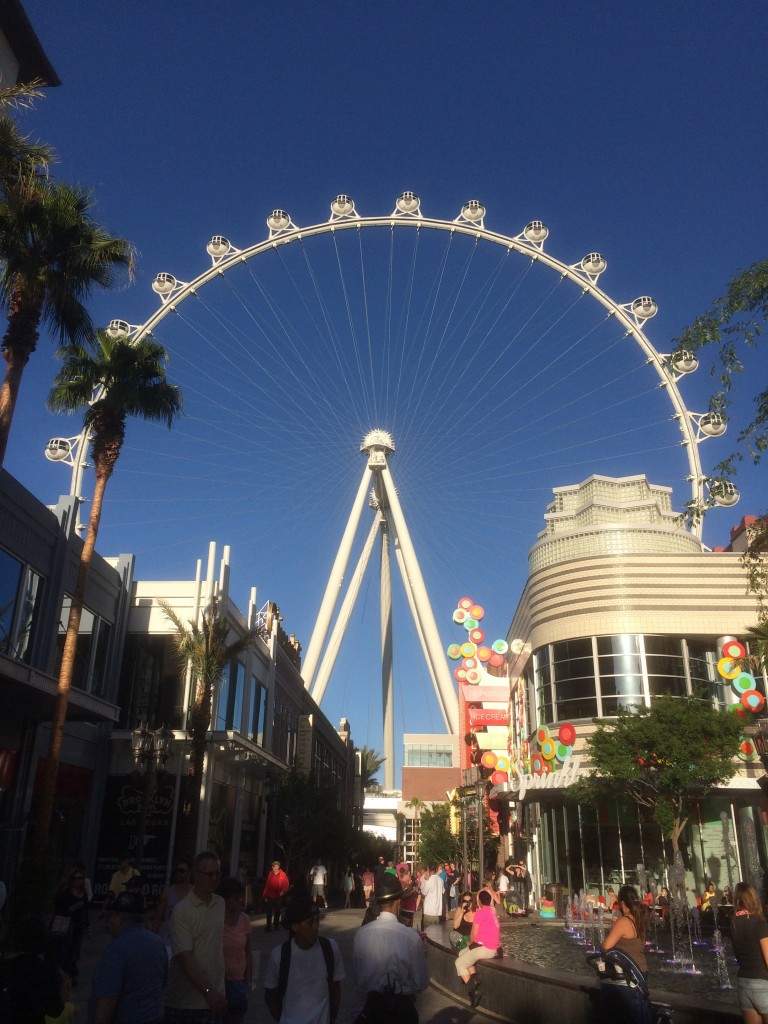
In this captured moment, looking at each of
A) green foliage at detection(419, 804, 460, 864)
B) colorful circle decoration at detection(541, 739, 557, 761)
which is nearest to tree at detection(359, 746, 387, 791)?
green foliage at detection(419, 804, 460, 864)

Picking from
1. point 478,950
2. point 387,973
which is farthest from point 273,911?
point 387,973

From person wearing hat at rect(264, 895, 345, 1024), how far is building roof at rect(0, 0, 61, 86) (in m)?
24.8

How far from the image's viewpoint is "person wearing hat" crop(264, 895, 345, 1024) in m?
5.66

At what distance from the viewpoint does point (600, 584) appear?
38500mm

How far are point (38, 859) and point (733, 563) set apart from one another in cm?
3274

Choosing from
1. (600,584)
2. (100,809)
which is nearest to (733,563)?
(600,584)

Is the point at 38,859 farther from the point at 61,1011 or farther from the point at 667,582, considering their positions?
the point at 667,582

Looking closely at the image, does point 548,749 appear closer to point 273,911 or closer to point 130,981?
point 273,911

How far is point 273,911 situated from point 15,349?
16.2 metres

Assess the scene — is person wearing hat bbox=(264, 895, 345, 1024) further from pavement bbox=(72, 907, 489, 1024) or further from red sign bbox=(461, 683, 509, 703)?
red sign bbox=(461, 683, 509, 703)

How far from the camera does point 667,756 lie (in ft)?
99.5

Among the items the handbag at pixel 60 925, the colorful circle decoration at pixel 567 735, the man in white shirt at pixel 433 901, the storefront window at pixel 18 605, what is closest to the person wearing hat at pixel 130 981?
the handbag at pixel 60 925

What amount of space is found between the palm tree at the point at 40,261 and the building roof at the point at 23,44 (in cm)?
739

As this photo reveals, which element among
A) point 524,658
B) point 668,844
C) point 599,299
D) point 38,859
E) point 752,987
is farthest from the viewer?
point 524,658
